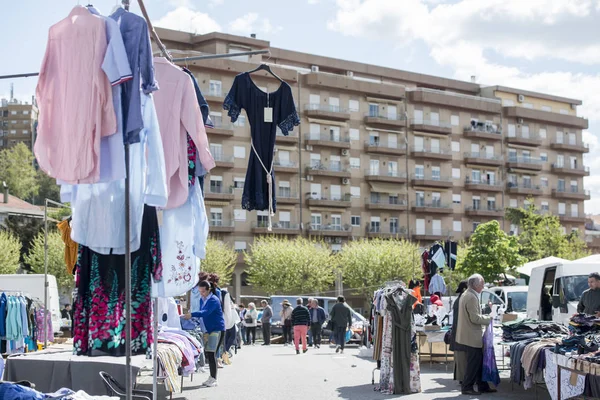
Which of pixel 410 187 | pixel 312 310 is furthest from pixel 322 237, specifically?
pixel 312 310

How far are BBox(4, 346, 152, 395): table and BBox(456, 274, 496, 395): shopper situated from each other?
523 cm

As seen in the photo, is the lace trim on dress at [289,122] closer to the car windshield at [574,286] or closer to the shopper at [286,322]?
the car windshield at [574,286]

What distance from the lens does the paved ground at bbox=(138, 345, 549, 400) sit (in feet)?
44.9

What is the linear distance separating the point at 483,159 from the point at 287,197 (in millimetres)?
22296

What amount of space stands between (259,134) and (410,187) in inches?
2646

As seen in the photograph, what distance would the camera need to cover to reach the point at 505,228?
278 ft

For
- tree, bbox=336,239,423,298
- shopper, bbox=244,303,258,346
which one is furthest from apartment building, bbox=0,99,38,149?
shopper, bbox=244,303,258,346

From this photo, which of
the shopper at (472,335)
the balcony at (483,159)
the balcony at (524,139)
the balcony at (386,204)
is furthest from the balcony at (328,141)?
the shopper at (472,335)

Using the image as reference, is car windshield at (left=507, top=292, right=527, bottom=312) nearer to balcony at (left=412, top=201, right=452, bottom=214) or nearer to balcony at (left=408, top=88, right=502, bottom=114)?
balcony at (left=412, top=201, right=452, bottom=214)

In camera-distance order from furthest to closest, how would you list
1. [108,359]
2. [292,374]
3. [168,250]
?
1. [292,374]
2. [108,359]
3. [168,250]

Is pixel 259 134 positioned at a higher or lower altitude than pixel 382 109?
lower

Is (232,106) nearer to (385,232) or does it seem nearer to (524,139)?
(385,232)

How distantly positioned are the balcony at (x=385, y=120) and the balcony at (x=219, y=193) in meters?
14.5

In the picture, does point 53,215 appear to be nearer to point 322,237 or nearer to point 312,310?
point 322,237
